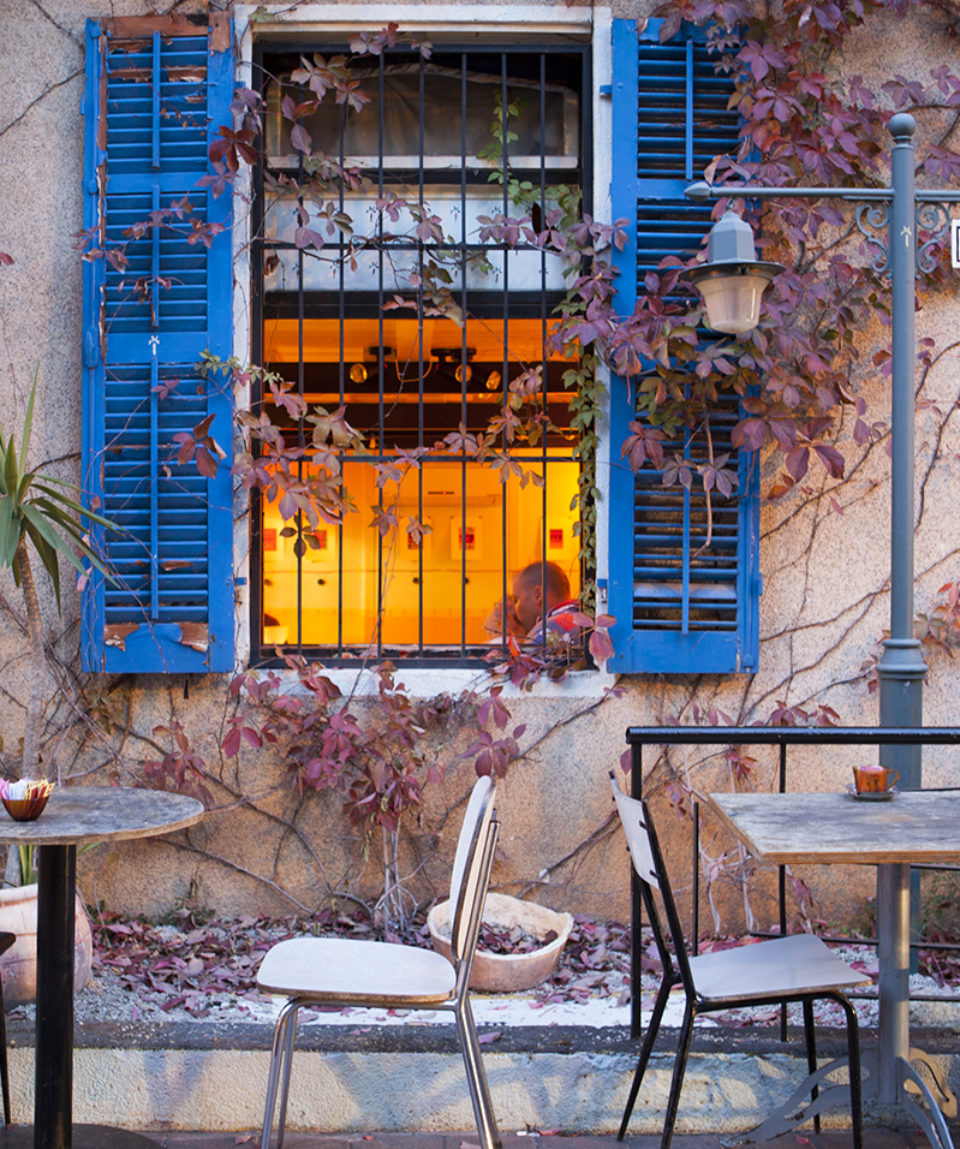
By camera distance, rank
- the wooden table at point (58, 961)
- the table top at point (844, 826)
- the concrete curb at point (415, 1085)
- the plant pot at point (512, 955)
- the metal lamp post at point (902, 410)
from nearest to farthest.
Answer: the table top at point (844, 826) < the wooden table at point (58, 961) < the concrete curb at point (415, 1085) < the metal lamp post at point (902, 410) < the plant pot at point (512, 955)

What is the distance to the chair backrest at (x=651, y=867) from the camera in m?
2.47

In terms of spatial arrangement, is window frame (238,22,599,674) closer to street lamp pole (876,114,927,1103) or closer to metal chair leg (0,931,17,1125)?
street lamp pole (876,114,927,1103)

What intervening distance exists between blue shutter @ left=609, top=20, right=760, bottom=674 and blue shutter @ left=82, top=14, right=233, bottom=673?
1442 millimetres

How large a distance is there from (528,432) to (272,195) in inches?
52.5

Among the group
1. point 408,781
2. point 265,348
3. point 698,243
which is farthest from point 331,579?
point 698,243

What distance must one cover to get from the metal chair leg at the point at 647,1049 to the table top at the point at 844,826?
1.38ft

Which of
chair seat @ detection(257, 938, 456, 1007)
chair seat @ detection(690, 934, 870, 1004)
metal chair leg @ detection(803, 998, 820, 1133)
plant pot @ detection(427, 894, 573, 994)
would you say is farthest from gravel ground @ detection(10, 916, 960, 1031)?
chair seat @ detection(257, 938, 456, 1007)

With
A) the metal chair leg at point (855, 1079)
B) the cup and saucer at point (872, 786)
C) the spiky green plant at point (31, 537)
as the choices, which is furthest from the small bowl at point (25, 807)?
the cup and saucer at point (872, 786)

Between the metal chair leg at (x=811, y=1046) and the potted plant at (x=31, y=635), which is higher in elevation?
the potted plant at (x=31, y=635)

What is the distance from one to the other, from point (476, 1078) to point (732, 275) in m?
2.35

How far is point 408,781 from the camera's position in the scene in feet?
13.2

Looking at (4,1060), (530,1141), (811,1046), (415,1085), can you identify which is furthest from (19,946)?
(811,1046)

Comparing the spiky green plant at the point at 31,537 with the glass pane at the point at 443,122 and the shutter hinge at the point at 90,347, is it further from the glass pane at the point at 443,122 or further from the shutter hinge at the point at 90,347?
the glass pane at the point at 443,122

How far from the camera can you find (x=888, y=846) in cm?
241
